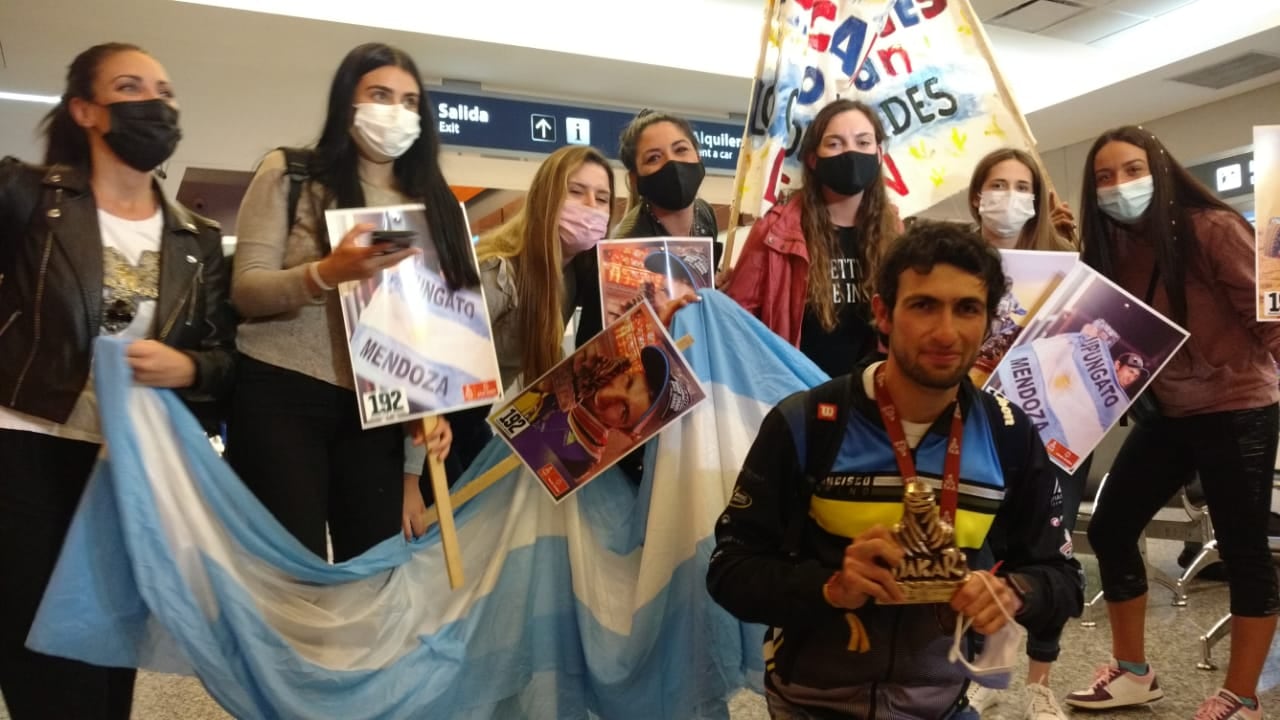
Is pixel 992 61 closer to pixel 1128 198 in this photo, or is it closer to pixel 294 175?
pixel 1128 198

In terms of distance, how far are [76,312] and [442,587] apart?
0.87 metres

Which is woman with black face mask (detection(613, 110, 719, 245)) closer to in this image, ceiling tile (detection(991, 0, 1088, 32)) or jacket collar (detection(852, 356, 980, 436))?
jacket collar (detection(852, 356, 980, 436))

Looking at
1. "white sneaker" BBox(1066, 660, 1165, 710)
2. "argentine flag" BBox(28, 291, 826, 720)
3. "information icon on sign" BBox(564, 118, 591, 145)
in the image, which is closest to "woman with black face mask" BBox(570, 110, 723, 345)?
"argentine flag" BBox(28, 291, 826, 720)

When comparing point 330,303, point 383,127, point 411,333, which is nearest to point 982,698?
point 411,333

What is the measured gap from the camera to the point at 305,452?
6.37 feet

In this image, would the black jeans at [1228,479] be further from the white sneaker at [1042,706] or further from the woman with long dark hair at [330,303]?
the woman with long dark hair at [330,303]

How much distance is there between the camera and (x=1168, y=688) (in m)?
3.03

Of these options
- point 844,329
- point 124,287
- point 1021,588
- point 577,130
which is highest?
point 577,130

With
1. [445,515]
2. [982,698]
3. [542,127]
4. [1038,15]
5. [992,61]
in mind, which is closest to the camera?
[445,515]

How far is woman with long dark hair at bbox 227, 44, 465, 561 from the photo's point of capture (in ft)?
6.27

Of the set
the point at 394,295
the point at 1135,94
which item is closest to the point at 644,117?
the point at 394,295

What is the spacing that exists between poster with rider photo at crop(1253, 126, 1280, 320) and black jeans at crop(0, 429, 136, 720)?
2.61m

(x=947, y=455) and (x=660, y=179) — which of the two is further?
(x=660, y=179)

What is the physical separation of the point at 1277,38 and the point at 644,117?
542 cm
